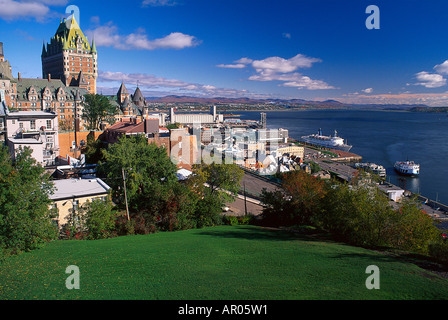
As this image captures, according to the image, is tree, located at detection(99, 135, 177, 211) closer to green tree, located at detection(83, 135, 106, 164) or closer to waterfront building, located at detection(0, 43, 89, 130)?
green tree, located at detection(83, 135, 106, 164)

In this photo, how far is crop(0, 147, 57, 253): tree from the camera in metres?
12.7

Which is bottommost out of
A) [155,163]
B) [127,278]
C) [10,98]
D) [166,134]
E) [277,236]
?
[277,236]

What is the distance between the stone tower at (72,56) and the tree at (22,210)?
7234 centimetres

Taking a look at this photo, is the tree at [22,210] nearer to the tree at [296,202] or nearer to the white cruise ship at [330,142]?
the tree at [296,202]

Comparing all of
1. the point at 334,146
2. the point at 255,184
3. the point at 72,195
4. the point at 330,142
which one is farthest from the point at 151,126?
the point at 330,142

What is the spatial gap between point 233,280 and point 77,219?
1288 centimetres

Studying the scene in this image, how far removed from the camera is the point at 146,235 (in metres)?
18.3

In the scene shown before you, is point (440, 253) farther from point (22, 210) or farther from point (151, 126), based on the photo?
point (151, 126)

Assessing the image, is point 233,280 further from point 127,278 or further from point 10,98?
point 10,98

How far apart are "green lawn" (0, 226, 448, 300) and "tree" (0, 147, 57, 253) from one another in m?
0.63

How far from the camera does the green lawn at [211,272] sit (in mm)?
8781

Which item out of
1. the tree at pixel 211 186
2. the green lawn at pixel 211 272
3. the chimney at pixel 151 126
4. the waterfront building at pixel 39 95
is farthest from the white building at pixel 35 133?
the waterfront building at pixel 39 95

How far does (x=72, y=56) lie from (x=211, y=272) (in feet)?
279

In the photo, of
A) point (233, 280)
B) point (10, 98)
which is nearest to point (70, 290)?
point (233, 280)
